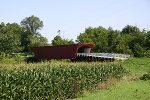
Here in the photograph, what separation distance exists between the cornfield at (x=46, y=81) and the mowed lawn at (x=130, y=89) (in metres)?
1.39

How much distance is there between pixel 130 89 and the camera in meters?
13.9

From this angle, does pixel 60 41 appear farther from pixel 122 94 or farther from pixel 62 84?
pixel 122 94

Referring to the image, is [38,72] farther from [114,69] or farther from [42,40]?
[42,40]

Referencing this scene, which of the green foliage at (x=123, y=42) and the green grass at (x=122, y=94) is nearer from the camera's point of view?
the green grass at (x=122, y=94)

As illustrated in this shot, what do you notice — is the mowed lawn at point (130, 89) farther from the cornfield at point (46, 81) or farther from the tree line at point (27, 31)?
the tree line at point (27, 31)

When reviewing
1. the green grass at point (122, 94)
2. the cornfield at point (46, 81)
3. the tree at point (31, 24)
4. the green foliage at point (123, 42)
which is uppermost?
the tree at point (31, 24)

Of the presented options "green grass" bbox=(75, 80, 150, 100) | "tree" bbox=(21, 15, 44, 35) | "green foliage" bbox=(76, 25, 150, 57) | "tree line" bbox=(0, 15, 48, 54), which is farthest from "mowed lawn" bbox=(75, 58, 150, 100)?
"tree" bbox=(21, 15, 44, 35)

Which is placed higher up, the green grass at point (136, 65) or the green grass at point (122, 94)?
the green grass at point (136, 65)

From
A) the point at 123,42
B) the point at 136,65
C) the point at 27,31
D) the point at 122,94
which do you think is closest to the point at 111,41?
the point at 123,42

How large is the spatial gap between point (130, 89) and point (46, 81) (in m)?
6.31

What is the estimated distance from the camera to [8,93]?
34.6 ft

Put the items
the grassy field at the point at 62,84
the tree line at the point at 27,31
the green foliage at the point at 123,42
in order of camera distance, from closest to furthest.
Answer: the grassy field at the point at 62,84 → the green foliage at the point at 123,42 → the tree line at the point at 27,31

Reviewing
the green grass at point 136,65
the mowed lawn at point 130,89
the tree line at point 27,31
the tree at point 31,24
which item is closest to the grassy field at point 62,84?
the mowed lawn at point 130,89

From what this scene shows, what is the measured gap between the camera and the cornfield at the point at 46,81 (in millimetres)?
10789
